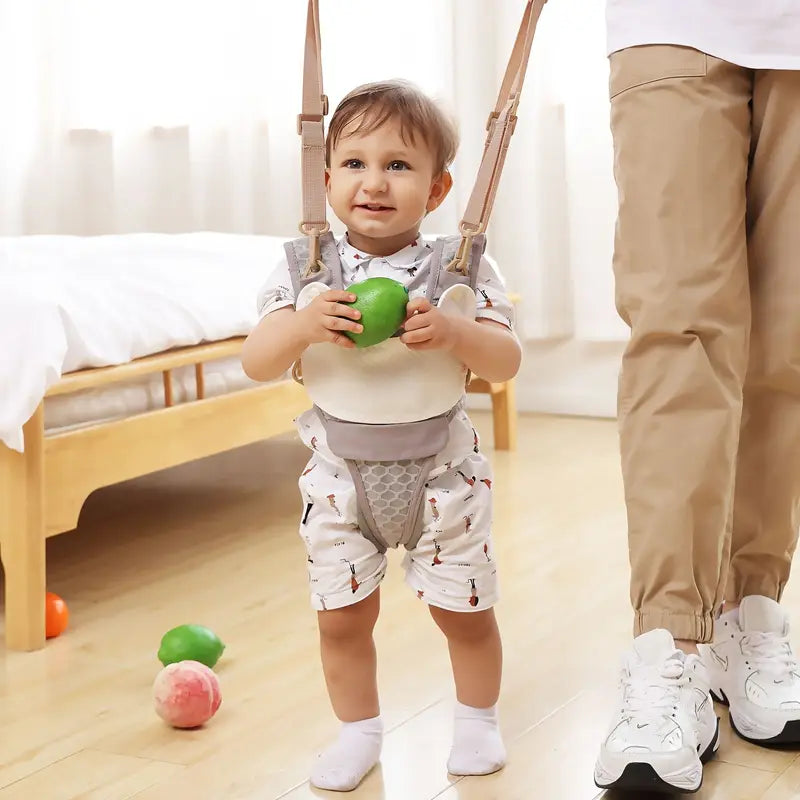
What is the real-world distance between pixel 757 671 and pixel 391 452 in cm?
50

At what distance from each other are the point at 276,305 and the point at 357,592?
1.01ft

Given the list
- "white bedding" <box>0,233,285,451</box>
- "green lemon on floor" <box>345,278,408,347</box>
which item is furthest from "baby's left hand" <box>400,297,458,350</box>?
"white bedding" <box>0,233,285,451</box>

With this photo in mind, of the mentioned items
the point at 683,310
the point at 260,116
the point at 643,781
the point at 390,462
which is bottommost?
the point at 643,781

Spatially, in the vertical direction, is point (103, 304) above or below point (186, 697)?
above

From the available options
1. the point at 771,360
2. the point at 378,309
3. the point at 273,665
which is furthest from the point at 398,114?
the point at 273,665

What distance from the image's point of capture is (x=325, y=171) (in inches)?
52.5

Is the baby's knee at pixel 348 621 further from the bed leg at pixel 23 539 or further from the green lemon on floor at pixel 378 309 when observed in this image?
the bed leg at pixel 23 539

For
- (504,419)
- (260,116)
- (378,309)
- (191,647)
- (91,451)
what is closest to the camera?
(378,309)

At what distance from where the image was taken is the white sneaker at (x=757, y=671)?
1.38 m

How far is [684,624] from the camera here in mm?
1329

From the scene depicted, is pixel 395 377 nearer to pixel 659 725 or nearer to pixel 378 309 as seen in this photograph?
pixel 378 309

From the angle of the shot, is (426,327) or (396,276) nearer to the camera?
(426,327)

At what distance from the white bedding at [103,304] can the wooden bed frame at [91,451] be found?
0.04 m

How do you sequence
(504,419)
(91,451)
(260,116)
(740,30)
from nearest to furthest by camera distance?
(740,30) → (91,451) → (504,419) → (260,116)
